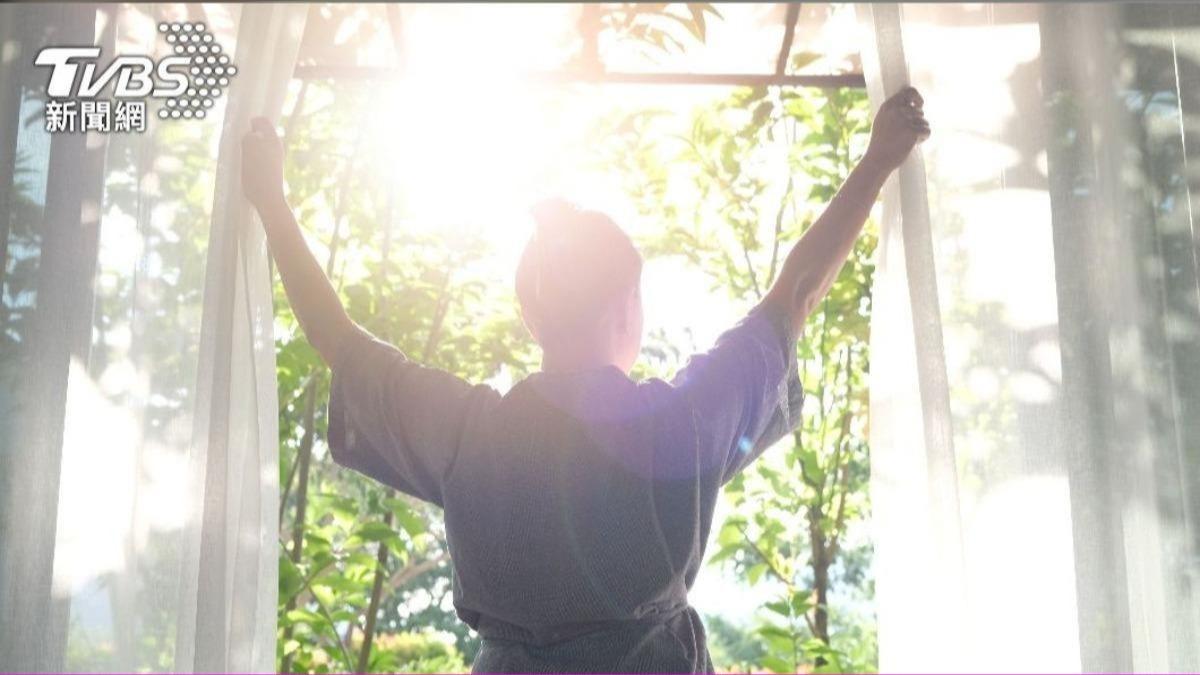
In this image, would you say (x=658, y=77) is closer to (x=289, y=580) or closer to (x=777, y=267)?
(x=777, y=267)

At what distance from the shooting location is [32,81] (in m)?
1.56

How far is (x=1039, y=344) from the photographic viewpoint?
4.70 ft

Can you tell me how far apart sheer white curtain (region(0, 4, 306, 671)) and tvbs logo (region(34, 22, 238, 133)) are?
20 millimetres

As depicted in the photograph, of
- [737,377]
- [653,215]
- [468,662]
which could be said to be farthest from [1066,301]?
[468,662]

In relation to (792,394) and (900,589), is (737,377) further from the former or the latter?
(900,589)

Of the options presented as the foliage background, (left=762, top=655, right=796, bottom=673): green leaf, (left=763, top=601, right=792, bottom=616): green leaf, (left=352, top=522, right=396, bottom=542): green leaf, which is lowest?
(left=762, top=655, right=796, bottom=673): green leaf

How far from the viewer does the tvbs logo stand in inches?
61.0

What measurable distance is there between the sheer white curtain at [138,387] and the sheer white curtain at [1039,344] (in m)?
0.85

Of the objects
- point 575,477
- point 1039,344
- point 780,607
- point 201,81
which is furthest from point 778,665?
point 201,81

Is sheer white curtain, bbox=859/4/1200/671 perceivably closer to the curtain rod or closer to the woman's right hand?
the woman's right hand

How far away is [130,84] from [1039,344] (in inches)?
52.5

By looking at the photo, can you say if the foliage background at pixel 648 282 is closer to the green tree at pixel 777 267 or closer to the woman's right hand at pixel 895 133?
the green tree at pixel 777 267

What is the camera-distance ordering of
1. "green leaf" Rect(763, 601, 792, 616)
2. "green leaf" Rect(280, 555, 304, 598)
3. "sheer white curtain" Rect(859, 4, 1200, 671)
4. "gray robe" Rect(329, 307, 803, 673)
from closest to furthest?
"gray robe" Rect(329, 307, 803, 673) < "sheer white curtain" Rect(859, 4, 1200, 671) < "green leaf" Rect(280, 555, 304, 598) < "green leaf" Rect(763, 601, 792, 616)

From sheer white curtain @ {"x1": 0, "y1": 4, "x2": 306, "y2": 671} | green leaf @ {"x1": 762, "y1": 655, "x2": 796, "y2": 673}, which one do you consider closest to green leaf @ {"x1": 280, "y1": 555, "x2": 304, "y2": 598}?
sheer white curtain @ {"x1": 0, "y1": 4, "x2": 306, "y2": 671}
